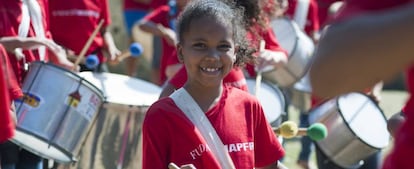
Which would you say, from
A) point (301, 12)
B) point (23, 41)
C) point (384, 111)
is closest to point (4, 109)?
point (23, 41)

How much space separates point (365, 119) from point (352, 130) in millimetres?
160

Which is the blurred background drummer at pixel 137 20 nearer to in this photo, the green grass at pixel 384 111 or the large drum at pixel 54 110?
the green grass at pixel 384 111

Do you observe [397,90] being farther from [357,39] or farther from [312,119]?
[357,39]

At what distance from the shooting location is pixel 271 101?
5340 millimetres

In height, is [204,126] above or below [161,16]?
below

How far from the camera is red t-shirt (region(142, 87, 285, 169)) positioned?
3.12m

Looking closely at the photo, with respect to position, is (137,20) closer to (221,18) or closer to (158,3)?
(158,3)

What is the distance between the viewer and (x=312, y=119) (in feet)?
19.6

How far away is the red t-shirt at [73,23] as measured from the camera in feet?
19.9

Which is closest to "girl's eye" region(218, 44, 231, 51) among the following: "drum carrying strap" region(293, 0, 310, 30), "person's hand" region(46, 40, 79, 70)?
"person's hand" region(46, 40, 79, 70)

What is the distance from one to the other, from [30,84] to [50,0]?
5.02ft

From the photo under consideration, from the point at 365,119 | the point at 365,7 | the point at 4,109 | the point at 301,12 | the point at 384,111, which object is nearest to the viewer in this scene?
the point at 365,7

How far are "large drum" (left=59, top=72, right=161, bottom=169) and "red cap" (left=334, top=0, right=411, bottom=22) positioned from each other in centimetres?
320

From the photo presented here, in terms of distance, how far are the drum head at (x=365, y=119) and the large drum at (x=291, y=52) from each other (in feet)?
2.83
